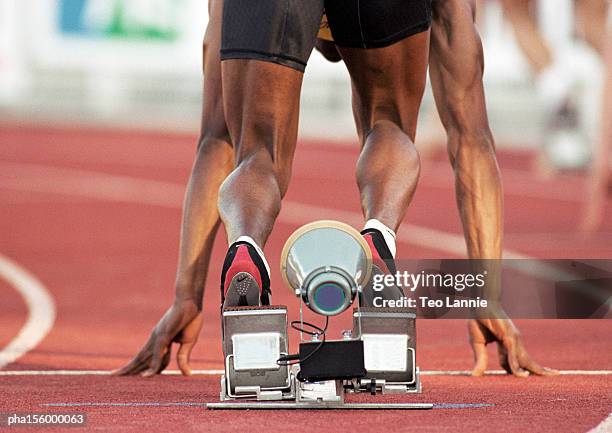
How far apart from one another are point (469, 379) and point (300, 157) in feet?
52.4

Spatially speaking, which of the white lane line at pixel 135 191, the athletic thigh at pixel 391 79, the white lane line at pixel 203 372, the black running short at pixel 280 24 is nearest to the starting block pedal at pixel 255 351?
the black running short at pixel 280 24

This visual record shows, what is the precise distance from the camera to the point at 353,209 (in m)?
13.1

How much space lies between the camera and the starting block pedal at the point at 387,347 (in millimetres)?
3791

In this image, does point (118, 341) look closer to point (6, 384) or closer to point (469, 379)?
point (6, 384)

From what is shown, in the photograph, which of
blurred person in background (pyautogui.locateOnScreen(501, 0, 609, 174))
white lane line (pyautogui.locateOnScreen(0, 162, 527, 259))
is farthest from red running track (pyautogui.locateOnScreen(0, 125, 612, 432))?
blurred person in background (pyautogui.locateOnScreen(501, 0, 609, 174))

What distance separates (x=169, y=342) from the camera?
4.98 metres

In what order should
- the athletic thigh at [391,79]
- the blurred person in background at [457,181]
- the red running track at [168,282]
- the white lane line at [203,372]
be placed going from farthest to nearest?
the blurred person in background at [457,181] < the white lane line at [203,372] < the athletic thigh at [391,79] < the red running track at [168,282]

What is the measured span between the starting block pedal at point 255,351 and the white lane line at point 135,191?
573 cm

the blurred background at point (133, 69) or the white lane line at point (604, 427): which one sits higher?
the blurred background at point (133, 69)

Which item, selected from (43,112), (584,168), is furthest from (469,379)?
(43,112)

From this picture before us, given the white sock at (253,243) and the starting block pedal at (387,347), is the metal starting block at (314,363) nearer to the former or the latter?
the starting block pedal at (387,347)

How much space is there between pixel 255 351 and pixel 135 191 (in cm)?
1197

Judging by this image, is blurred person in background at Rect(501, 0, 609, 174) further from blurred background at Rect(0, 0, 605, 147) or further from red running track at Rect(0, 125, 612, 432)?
blurred background at Rect(0, 0, 605, 147)

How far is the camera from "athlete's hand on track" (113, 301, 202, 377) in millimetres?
4945
